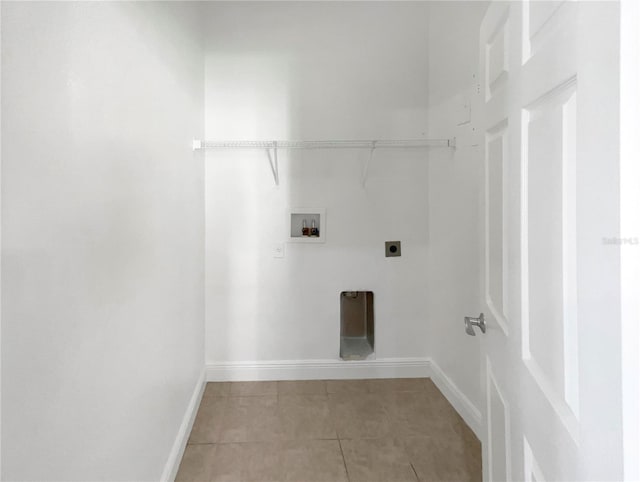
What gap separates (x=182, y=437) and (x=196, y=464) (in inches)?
6.1

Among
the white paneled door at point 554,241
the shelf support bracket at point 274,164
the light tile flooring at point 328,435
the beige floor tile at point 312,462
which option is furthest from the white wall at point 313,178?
the white paneled door at point 554,241

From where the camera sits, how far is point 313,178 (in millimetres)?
2838

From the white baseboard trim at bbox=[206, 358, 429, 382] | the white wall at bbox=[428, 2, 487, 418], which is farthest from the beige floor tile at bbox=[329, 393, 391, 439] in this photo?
the white wall at bbox=[428, 2, 487, 418]

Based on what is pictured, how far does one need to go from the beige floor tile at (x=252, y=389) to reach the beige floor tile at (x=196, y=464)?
60 cm

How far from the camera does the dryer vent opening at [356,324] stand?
2.92m

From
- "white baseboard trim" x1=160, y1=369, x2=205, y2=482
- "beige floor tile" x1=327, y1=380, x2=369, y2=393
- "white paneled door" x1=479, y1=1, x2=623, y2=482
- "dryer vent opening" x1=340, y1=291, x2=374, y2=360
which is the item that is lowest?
"beige floor tile" x1=327, y1=380, x2=369, y2=393

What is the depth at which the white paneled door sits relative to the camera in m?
0.52

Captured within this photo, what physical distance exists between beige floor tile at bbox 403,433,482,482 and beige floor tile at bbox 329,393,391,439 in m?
0.19

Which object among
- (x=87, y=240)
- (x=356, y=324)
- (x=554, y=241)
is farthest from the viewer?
(x=356, y=324)

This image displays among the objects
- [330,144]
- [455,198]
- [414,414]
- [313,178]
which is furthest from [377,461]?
[330,144]

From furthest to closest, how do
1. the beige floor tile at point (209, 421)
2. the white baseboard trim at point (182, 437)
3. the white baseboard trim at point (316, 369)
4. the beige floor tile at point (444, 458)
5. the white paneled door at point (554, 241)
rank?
the white baseboard trim at point (316, 369)
the beige floor tile at point (209, 421)
the beige floor tile at point (444, 458)
the white baseboard trim at point (182, 437)
the white paneled door at point (554, 241)

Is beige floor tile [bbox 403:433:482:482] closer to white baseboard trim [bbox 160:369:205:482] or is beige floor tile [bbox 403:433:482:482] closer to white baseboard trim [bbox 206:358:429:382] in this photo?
white baseboard trim [bbox 206:358:429:382]

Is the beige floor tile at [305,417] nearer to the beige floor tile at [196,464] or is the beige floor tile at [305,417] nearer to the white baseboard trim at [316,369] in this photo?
the white baseboard trim at [316,369]

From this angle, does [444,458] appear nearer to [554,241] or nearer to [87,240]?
[554,241]
